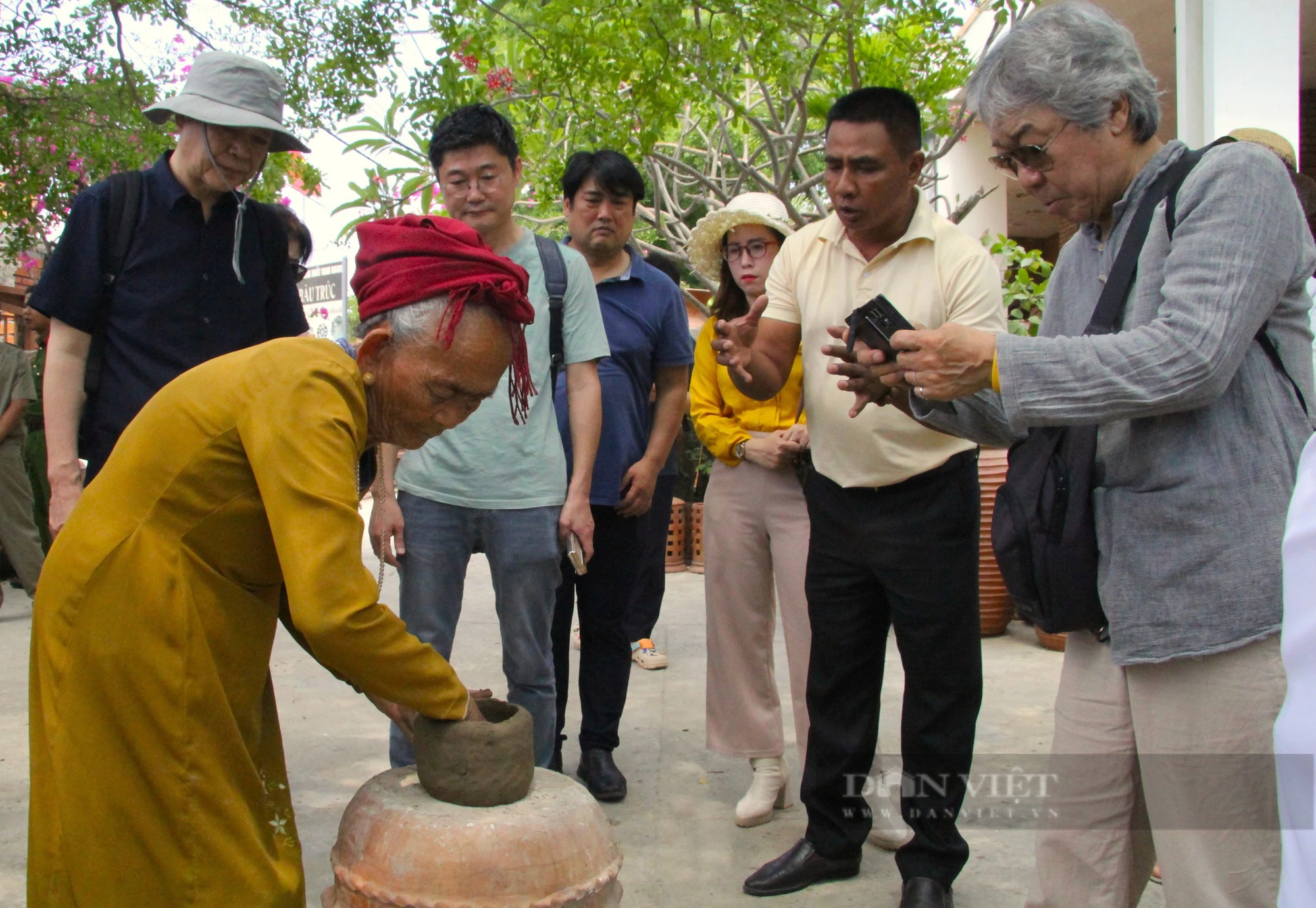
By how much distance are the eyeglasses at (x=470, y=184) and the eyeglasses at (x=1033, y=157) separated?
1.78 m

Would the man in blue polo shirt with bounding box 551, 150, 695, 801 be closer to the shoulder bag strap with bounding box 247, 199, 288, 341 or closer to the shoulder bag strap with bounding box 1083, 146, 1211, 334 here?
the shoulder bag strap with bounding box 247, 199, 288, 341

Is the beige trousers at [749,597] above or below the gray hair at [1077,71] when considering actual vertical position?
below

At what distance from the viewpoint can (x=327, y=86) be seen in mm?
6000

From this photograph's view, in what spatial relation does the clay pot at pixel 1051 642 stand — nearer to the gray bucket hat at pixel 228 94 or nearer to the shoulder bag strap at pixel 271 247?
the shoulder bag strap at pixel 271 247

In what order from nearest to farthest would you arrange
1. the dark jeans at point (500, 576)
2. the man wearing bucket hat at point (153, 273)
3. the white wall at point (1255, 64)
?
the man wearing bucket hat at point (153, 273) < the dark jeans at point (500, 576) < the white wall at point (1255, 64)

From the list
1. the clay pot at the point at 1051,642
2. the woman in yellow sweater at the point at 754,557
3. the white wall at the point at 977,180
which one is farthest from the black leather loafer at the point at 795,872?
the white wall at the point at 977,180

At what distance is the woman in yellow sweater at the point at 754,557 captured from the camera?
3.85 metres

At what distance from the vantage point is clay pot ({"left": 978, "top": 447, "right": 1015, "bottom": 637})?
6.15 metres

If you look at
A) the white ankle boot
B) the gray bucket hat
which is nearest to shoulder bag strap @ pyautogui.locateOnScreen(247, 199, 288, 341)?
the gray bucket hat

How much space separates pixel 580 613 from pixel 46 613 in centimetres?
243

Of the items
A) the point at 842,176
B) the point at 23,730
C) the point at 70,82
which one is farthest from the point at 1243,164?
the point at 70,82

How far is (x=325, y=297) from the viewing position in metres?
19.9

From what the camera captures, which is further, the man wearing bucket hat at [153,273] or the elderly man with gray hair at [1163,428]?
the man wearing bucket hat at [153,273]

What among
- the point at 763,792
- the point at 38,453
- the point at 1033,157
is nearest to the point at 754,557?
the point at 763,792
